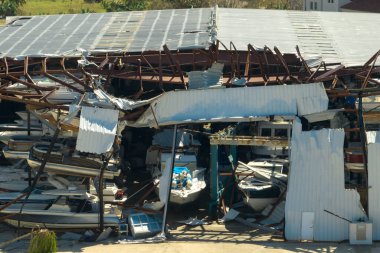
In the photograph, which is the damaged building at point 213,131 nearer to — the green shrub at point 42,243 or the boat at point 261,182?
the boat at point 261,182

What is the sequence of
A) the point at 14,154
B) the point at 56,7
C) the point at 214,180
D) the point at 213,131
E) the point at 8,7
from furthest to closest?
the point at 56,7, the point at 8,7, the point at 213,131, the point at 14,154, the point at 214,180

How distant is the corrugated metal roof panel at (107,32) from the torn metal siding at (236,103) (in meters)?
6.18

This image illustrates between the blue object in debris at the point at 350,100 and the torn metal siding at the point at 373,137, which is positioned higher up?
the blue object in debris at the point at 350,100

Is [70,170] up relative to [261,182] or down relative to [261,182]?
up

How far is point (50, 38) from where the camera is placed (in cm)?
3581

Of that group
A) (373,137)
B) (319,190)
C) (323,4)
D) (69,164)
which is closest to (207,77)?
(69,164)

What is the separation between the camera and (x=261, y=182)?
89.8ft

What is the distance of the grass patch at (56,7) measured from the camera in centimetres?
7725

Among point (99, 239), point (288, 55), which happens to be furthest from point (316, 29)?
point (99, 239)

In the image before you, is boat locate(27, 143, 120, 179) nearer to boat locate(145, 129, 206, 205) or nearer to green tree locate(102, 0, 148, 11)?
boat locate(145, 129, 206, 205)

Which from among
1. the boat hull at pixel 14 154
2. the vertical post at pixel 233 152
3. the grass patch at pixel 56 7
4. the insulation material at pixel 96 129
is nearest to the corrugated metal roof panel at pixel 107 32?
the vertical post at pixel 233 152

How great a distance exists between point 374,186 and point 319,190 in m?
1.49

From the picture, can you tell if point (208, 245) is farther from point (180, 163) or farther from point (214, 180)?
point (180, 163)

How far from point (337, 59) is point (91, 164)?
10.3 meters
